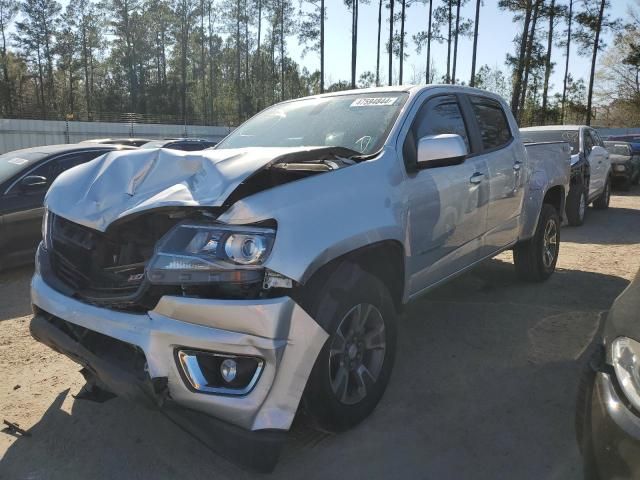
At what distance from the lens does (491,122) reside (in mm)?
4656

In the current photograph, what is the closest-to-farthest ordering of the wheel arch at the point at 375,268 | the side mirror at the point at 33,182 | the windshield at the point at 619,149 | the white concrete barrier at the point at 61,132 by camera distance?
the wheel arch at the point at 375,268 < the side mirror at the point at 33,182 < the windshield at the point at 619,149 < the white concrete barrier at the point at 61,132

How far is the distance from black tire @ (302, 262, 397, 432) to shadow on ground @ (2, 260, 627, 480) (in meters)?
0.17

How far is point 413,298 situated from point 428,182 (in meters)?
0.74

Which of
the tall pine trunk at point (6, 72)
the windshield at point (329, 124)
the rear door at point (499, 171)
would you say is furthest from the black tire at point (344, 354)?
the tall pine trunk at point (6, 72)

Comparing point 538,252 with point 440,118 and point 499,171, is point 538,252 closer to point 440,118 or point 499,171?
point 499,171

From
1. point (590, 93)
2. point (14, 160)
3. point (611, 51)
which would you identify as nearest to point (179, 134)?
point (14, 160)

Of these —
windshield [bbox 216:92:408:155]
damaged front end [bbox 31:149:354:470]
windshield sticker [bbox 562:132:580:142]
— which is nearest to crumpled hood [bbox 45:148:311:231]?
damaged front end [bbox 31:149:354:470]

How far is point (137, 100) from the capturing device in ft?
196

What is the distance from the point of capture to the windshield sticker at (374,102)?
3.67 meters

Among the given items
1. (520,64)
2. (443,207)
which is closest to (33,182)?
(443,207)

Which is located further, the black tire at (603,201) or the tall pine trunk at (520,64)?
the tall pine trunk at (520,64)

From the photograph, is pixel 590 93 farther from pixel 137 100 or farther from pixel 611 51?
pixel 137 100

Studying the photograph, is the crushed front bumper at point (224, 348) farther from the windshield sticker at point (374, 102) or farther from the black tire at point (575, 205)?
the black tire at point (575, 205)

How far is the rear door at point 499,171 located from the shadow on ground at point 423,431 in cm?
87
